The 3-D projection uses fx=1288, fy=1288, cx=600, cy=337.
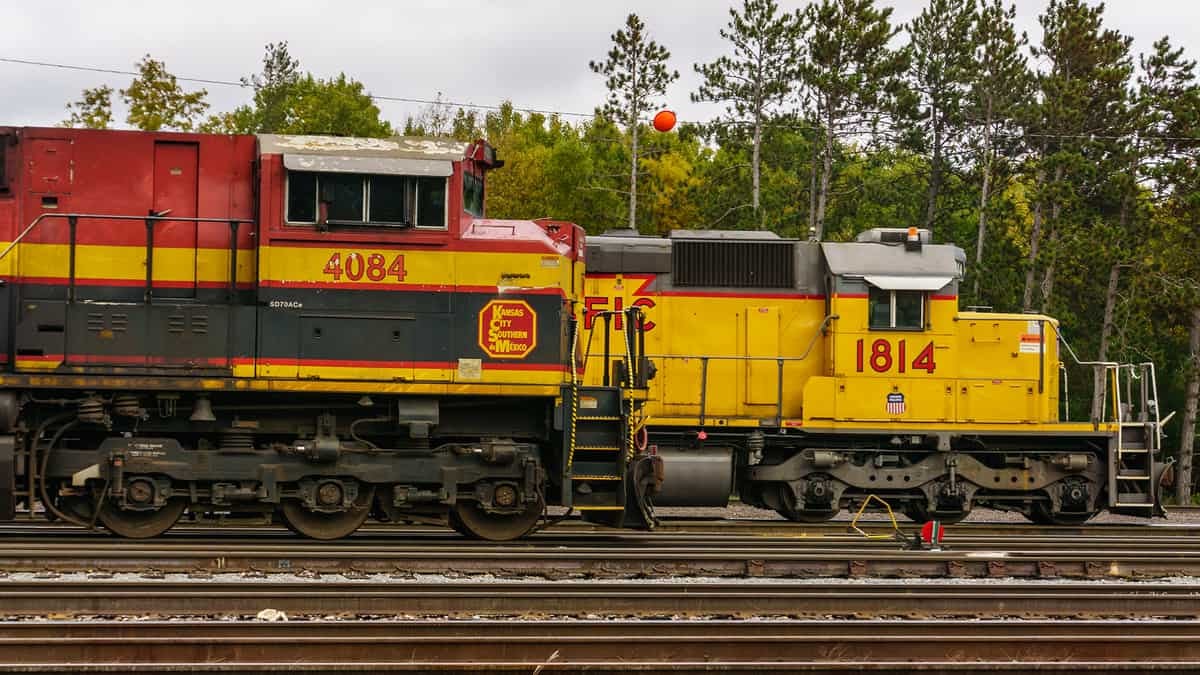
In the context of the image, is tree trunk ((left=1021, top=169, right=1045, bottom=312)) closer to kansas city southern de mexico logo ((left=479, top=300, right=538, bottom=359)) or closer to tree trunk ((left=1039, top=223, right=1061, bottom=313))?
tree trunk ((left=1039, top=223, right=1061, bottom=313))

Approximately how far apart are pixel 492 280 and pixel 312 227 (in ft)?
5.75

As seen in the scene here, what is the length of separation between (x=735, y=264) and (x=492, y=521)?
16.5ft

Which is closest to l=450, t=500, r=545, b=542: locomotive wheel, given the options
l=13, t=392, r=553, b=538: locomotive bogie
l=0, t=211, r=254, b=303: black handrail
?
l=13, t=392, r=553, b=538: locomotive bogie

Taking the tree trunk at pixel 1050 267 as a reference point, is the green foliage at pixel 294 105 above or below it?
above

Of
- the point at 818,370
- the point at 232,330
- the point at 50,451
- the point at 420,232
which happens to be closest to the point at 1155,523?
the point at 818,370

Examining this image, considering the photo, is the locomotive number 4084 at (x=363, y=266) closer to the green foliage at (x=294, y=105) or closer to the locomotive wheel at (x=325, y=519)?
the locomotive wheel at (x=325, y=519)

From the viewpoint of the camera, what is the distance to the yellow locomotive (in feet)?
51.5

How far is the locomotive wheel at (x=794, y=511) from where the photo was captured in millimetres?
15816

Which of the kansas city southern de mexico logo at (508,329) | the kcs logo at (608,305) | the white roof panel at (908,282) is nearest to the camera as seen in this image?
the kansas city southern de mexico logo at (508,329)

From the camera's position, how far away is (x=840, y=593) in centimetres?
975

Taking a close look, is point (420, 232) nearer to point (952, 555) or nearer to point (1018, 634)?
point (952, 555)

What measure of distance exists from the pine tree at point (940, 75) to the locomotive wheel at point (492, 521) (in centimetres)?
2379

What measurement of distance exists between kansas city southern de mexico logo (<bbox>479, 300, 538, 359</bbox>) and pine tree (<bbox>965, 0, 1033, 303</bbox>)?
21.3 metres

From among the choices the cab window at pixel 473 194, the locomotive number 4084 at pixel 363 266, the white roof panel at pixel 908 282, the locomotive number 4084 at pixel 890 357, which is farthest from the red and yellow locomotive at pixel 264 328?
the white roof panel at pixel 908 282
